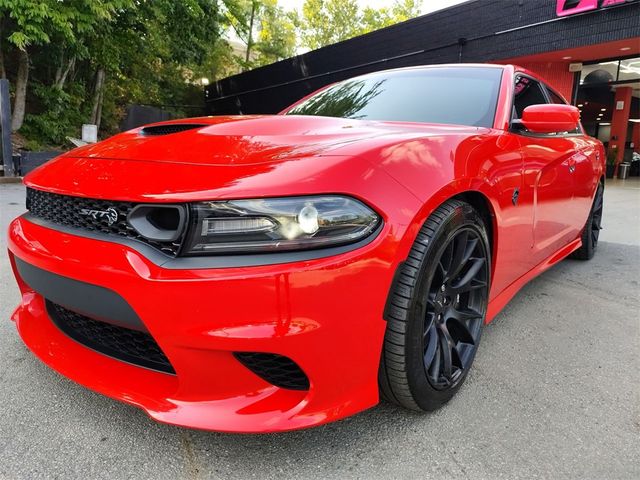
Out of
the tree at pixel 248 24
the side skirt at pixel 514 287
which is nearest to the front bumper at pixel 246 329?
the side skirt at pixel 514 287

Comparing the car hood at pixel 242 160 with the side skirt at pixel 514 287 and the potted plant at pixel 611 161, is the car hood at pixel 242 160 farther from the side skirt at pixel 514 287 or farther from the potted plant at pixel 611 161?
the potted plant at pixel 611 161

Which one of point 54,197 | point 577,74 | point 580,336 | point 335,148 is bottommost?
point 580,336

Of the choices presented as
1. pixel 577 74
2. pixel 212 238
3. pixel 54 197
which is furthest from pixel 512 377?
pixel 577 74

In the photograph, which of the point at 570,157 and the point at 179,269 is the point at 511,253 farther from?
the point at 179,269

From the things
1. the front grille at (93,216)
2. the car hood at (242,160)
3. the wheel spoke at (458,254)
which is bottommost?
the wheel spoke at (458,254)

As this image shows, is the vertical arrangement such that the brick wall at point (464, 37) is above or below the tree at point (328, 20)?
below

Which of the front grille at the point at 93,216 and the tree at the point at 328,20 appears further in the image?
the tree at the point at 328,20

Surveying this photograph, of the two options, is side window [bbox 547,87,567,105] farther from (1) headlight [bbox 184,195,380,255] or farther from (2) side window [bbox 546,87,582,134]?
(1) headlight [bbox 184,195,380,255]

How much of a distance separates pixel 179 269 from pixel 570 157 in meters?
2.65

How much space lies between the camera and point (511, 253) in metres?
2.22

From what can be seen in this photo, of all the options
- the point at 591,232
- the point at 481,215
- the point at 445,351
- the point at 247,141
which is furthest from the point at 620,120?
the point at 247,141

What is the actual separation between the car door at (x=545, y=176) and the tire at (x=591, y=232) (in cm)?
91

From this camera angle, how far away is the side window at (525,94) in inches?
100

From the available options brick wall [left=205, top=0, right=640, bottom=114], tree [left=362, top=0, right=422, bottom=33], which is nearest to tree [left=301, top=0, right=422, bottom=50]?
tree [left=362, top=0, right=422, bottom=33]
